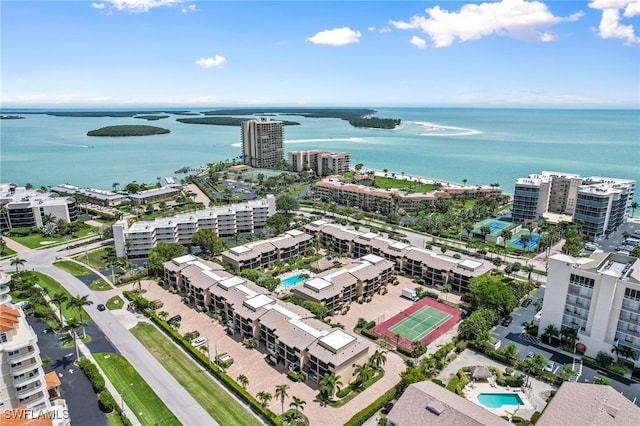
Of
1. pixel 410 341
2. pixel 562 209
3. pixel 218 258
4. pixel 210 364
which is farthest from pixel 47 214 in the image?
pixel 562 209

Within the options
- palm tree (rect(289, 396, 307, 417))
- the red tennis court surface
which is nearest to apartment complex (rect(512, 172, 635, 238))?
the red tennis court surface

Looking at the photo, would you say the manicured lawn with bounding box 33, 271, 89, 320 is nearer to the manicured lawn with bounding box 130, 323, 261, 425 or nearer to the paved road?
the paved road

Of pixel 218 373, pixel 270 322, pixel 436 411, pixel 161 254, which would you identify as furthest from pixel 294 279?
pixel 436 411

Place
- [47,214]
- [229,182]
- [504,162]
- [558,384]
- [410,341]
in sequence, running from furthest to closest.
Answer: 1. [504,162]
2. [229,182]
3. [47,214]
4. [410,341]
5. [558,384]

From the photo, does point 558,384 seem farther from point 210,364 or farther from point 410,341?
point 210,364

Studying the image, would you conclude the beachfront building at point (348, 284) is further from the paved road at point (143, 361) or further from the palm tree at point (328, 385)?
the paved road at point (143, 361)

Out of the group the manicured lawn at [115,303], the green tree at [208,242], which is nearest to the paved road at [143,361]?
the manicured lawn at [115,303]
